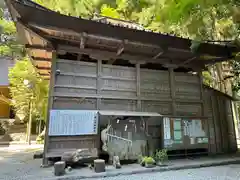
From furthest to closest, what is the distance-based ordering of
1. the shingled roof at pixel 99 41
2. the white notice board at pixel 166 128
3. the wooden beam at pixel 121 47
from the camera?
the white notice board at pixel 166 128
the wooden beam at pixel 121 47
the shingled roof at pixel 99 41

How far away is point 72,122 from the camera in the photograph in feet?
22.0

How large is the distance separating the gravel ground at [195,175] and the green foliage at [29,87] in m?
10.8

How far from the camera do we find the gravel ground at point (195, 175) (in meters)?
5.26

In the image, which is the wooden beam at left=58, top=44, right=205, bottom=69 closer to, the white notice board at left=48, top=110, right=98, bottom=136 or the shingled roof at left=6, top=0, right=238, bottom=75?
the shingled roof at left=6, top=0, right=238, bottom=75

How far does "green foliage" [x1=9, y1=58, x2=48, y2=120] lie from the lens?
1450 centimetres

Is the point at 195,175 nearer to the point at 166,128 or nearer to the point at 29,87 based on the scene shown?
the point at 166,128

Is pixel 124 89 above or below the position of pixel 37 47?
below

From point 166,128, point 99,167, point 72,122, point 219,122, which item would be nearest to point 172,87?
point 166,128

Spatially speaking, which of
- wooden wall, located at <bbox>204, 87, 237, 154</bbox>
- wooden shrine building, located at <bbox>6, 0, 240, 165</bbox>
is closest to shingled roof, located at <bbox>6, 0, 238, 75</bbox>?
wooden shrine building, located at <bbox>6, 0, 240, 165</bbox>

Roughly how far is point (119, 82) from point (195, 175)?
4195mm

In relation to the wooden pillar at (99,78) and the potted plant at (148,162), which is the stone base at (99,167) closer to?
the potted plant at (148,162)

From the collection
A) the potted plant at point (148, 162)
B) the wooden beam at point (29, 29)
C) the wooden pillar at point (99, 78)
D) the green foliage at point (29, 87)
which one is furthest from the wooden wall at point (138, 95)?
the green foliage at point (29, 87)

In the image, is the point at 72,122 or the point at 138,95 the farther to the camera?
the point at 138,95

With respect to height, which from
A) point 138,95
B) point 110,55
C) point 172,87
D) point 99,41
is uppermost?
point 99,41
